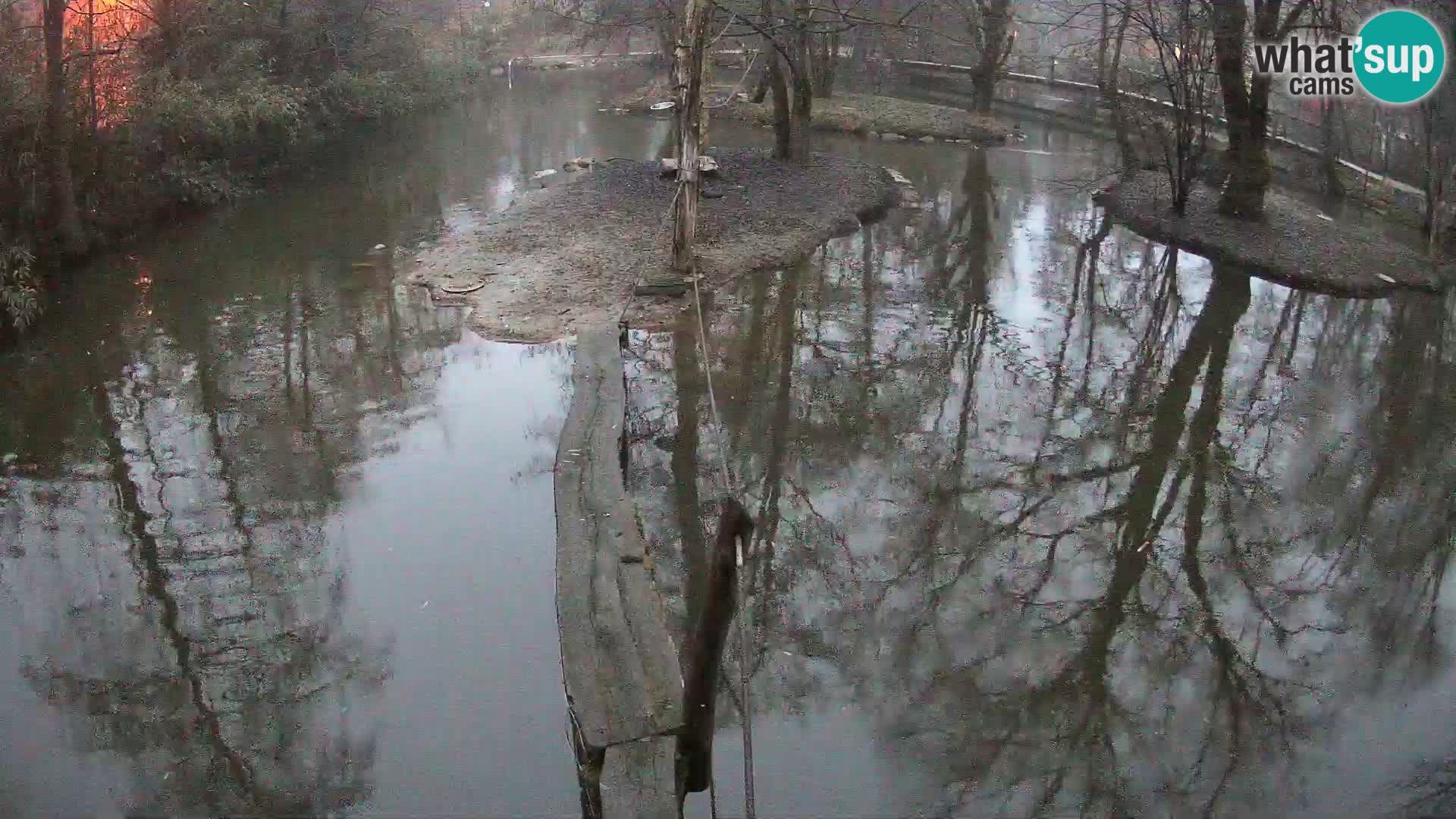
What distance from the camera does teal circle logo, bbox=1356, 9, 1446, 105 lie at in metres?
11.8

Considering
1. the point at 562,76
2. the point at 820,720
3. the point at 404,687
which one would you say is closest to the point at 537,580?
the point at 404,687

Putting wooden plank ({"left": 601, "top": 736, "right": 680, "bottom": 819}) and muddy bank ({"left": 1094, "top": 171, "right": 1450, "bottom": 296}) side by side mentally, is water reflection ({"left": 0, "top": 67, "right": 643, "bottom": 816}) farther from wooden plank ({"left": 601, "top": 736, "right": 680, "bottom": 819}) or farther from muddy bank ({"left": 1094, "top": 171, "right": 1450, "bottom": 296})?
muddy bank ({"left": 1094, "top": 171, "right": 1450, "bottom": 296})

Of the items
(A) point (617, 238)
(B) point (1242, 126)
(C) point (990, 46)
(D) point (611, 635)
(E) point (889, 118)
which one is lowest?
(D) point (611, 635)

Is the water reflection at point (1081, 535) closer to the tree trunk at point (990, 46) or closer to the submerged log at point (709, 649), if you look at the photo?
the submerged log at point (709, 649)

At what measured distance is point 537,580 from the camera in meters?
6.07

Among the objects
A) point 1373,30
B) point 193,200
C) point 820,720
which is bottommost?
point 820,720

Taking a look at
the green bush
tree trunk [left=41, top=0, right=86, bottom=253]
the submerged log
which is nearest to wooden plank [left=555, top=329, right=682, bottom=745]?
the submerged log

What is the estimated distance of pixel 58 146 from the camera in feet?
36.5

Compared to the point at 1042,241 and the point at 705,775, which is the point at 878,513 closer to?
the point at 705,775

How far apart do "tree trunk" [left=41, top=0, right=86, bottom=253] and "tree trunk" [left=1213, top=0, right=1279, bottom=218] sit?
1239cm

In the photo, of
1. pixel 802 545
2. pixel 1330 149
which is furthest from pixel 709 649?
pixel 1330 149

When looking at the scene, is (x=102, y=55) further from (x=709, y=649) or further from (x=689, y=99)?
(x=709, y=649)

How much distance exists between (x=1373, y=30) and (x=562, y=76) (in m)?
25.4

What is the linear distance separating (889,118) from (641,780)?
1938 cm
